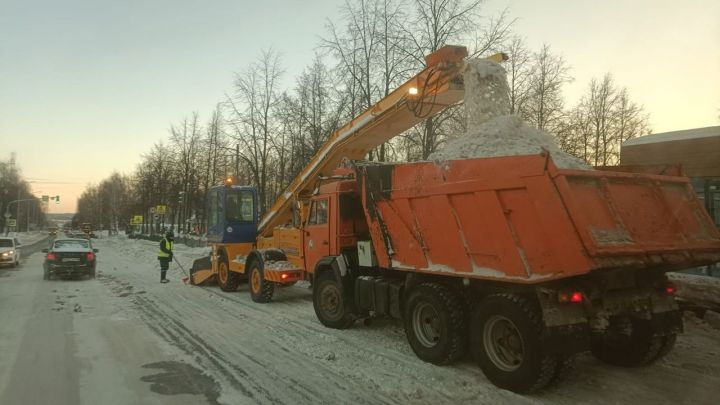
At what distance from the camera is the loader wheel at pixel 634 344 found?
6.05 metres

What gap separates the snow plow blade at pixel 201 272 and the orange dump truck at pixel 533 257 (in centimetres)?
864

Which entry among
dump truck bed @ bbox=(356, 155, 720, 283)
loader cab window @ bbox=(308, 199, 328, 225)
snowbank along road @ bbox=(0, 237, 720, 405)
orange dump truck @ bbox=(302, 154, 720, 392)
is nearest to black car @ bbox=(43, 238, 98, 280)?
snowbank along road @ bbox=(0, 237, 720, 405)

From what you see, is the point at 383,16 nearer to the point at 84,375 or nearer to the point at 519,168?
the point at 519,168

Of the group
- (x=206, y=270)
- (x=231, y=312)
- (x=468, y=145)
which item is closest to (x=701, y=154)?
(x=468, y=145)

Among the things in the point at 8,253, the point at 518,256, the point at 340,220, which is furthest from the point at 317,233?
the point at 8,253

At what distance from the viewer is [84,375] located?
237 inches

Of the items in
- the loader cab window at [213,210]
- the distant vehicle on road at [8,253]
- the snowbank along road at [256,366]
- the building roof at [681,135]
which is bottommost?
the snowbank along road at [256,366]

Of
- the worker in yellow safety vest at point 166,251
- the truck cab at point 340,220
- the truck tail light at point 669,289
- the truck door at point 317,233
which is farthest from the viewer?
the worker in yellow safety vest at point 166,251

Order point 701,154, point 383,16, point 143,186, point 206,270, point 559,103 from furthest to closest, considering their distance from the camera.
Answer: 1. point 143,186
2. point 559,103
3. point 383,16
4. point 206,270
5. point 701,154

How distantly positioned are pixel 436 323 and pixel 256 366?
243cm

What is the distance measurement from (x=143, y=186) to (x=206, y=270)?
135 feet

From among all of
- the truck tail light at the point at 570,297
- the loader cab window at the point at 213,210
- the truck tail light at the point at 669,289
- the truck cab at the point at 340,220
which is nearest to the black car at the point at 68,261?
the loader cab window at the point at 213,210

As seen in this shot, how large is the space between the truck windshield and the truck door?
14.6 feet

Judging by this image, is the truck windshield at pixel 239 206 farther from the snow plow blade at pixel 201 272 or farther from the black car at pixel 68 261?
the black car at pixel 68 261
